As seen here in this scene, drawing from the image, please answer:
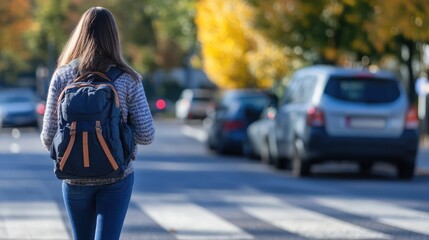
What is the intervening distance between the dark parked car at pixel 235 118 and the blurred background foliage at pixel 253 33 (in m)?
2.25

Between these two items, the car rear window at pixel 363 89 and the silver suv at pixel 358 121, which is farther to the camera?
the car rear window at pixel 363 89

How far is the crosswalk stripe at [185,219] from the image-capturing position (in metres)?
11.2

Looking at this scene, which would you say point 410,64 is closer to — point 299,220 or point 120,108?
point 299,220

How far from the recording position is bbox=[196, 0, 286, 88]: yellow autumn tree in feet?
129

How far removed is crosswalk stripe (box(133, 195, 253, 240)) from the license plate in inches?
145

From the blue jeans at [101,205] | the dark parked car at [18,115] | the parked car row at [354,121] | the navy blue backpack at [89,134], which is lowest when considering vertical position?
the dark parked car at [18,115]

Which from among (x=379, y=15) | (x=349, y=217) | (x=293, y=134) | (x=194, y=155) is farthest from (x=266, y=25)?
(x=349, y=217)

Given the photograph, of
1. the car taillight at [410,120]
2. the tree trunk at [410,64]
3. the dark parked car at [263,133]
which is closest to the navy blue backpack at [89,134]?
the car taillight at [410,120]

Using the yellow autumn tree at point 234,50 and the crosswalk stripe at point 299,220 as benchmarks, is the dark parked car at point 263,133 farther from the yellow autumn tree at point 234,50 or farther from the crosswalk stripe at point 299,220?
the yellow autumn tree at point 234,50

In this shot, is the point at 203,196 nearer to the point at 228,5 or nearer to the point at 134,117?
the point at 134,117

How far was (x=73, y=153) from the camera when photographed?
20.0 ft

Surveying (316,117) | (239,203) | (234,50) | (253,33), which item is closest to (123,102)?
(239,203)

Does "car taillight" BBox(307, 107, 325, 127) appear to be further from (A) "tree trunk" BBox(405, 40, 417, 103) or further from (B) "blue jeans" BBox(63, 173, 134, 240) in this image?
(B) "blue jeans" BBox(63, 173, 134, 240)

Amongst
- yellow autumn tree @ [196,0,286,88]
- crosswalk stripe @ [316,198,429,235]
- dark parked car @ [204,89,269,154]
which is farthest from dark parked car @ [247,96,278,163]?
yellow autumn tree @ [196,0,286,88]
